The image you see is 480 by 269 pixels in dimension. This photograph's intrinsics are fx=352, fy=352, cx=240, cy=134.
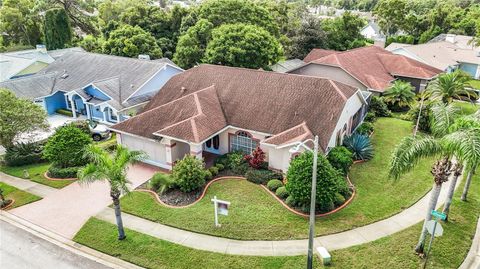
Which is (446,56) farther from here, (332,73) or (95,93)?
(95,93)

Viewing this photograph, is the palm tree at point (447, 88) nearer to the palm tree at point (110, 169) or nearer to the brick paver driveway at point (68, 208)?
the brick paver driveway at point (68, 208)

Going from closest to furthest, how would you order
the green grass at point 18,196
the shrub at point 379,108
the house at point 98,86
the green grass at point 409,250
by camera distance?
the green grass at point 409,250
the green grass at point 18,196
the house at point 98,86
the shrub at point 379,108

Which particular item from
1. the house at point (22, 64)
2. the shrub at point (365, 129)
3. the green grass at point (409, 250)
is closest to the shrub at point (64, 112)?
the house at point (22, 64)

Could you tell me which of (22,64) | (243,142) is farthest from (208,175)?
(22,64)

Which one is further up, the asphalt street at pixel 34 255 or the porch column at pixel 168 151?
the porch column at pixel 168 151

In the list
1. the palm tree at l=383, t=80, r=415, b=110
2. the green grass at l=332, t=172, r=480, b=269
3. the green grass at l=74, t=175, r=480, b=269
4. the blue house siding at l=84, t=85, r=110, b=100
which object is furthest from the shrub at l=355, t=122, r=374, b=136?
the blue house siding at l=84, t=85, r=110, b=100

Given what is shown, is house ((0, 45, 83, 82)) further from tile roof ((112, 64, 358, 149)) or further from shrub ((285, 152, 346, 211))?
shrub ((285, 152, 346, 211))
